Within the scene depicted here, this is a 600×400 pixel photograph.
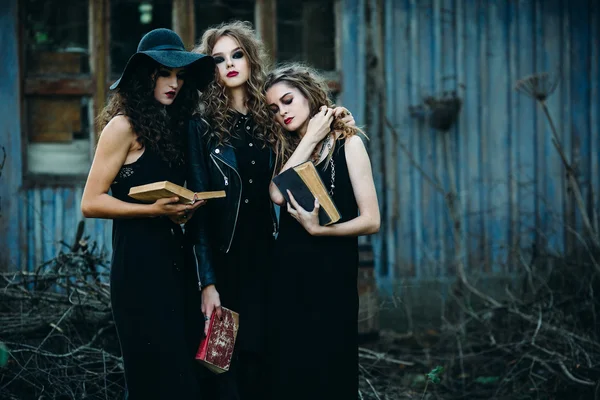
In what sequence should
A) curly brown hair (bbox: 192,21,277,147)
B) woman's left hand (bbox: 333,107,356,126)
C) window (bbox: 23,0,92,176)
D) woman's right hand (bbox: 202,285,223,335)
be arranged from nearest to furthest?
1. woman's right hand (bbox: 202,285,223,335)
2. woman's left hand (bbox: 333,107,356,126)
3. curly brown hair (bbox: 192,21,277,147)
4. window (bbox: 23,0,92,176)

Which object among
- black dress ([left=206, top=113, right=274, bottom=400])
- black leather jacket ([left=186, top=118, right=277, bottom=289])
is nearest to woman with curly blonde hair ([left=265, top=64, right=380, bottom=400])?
black dress ([left=206, top=113, right=274, bottom=400])

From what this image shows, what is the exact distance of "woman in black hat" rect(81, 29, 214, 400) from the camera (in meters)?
3.46

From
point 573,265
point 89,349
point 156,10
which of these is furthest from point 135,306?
point 156,10

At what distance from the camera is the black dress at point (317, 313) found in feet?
12.5

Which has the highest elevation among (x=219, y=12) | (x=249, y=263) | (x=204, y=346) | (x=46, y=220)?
(x=219, y=12)

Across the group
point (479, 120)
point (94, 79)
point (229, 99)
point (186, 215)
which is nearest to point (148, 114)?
point (186, 215)

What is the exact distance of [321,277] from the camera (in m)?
3.83

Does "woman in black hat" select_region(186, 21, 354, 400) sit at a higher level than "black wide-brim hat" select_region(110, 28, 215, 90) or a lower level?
lower

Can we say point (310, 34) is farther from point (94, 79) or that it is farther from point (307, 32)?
point (94, 79)

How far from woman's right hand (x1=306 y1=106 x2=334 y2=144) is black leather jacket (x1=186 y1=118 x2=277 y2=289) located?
0.46m

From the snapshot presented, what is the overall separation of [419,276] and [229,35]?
14.1ft

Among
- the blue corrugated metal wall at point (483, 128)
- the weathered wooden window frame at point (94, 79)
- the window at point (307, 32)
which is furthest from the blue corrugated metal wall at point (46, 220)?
the blue corrugated metal wall at point (483, 128)

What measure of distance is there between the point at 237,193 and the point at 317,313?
2.66ft

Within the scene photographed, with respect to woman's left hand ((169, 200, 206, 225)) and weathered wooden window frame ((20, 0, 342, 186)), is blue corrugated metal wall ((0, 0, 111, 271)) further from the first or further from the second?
woman's left hand ((169, 200, 206, 225))
